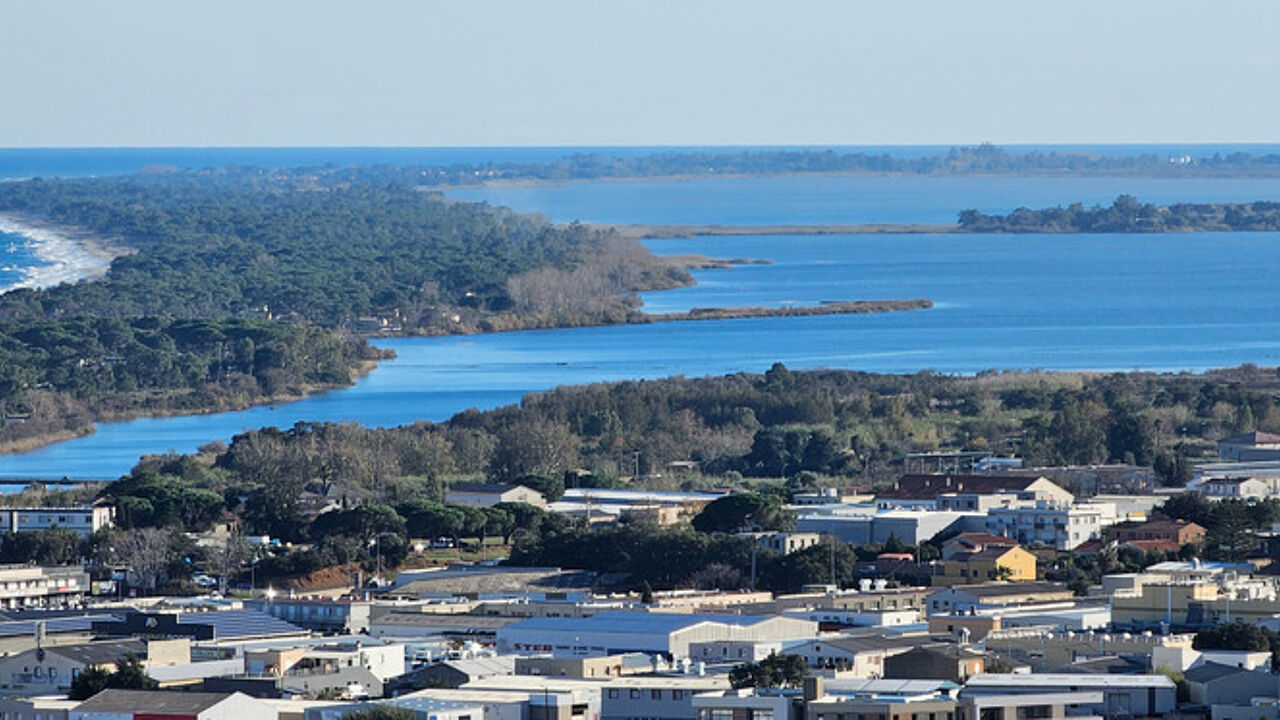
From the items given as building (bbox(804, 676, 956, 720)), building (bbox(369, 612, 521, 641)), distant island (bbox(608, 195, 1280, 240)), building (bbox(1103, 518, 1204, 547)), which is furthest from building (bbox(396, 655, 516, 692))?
distant island (bbox(608, 195, 1280, 240))

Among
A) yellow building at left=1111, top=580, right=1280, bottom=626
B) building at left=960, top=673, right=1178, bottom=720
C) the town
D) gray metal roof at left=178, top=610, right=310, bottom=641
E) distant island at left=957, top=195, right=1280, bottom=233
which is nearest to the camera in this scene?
building at left=960, top=673, right=1178, bottom=720

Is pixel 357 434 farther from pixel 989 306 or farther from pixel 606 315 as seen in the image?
pixel 989 306

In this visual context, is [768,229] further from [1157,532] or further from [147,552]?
[147,552]

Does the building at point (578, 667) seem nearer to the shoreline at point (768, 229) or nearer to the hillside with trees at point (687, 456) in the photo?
the hillside with trees at point (687, 456)

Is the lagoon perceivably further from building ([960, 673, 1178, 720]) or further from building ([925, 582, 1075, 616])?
building ([960, 673, 1178, 720])

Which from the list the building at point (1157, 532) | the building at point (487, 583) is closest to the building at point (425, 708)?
the building at point (487, 583)

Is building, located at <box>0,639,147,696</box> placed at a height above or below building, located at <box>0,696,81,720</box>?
below
